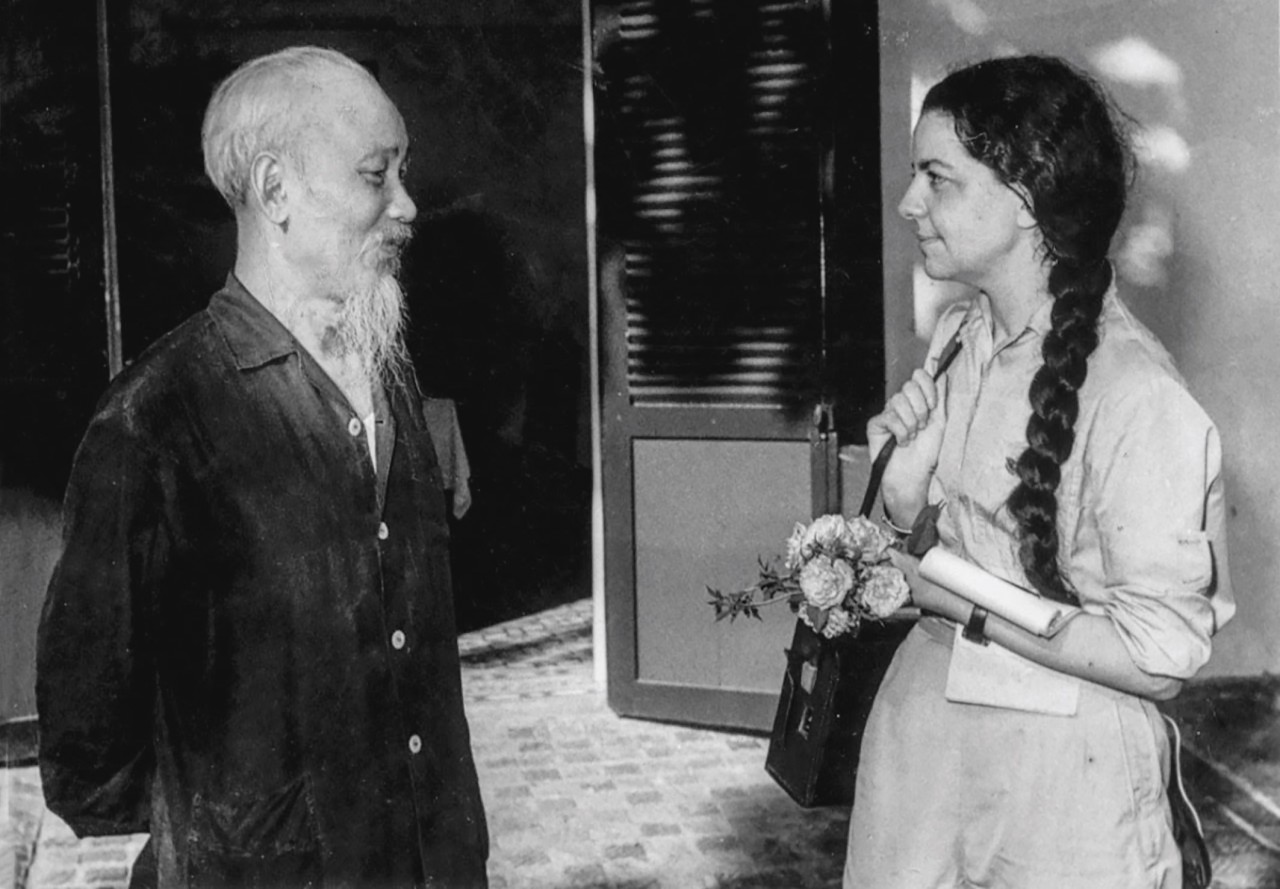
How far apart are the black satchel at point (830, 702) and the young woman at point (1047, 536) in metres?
0.23

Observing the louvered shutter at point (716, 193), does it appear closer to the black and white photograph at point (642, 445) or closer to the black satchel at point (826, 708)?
the black and white photograph at point (642, 445)

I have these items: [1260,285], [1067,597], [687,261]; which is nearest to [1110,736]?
[1067,597]

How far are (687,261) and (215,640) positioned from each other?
3.52m

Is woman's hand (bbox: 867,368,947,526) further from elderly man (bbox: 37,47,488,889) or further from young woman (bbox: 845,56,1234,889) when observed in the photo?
elderly man (bbox: 37,47,488,889)

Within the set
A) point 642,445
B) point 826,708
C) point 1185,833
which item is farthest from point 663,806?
point 1185,833

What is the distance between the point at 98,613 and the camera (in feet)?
5.93

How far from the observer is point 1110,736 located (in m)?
2.04

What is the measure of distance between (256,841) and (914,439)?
4.27 feet

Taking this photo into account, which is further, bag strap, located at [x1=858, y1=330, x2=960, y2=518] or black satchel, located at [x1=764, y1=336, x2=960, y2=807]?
black satchel, located at [x1=764, y1=336, x2=960, y2=807]

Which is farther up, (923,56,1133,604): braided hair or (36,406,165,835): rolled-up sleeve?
(923,56,1133,604): braided hair

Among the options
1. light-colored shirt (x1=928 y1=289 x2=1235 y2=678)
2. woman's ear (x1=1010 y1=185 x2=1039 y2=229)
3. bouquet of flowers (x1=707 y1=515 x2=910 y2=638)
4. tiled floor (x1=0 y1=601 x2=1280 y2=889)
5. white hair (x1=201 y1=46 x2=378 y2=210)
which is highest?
white hair (x1=201 y1=46 x2=378 y2=210)

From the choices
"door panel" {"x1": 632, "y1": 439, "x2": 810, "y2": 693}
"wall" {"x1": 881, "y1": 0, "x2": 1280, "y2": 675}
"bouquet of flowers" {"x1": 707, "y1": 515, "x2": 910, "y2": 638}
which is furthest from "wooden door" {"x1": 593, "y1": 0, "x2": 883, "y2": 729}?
"bouquet of flowers" {"x1": 707, "y1": 515, "x2": 910, "y2": 638}

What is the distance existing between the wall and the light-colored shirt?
2828 mm

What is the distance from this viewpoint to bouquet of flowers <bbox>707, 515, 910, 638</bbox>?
7.36ft
